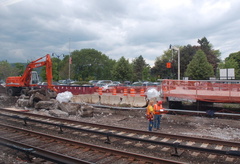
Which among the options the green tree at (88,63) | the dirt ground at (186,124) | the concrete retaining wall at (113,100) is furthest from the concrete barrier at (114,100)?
the green tree at (88,63)

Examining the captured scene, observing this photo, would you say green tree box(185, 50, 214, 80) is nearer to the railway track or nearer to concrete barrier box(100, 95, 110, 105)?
concrete barrier box(100, 95, 110, 105)

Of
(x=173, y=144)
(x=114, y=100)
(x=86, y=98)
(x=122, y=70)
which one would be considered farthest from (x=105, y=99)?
(x=122, y=70)

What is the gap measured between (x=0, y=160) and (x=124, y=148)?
12.6ft

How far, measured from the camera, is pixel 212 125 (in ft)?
38.4

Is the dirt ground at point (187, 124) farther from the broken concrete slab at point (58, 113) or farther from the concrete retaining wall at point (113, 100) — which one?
the concrete retaining wall at point (113, 100)

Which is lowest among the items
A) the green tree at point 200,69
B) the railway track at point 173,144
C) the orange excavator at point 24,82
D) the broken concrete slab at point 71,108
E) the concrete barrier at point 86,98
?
the railway track at point 173,144

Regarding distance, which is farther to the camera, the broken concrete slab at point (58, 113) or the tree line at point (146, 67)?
the tree line at point (146, 67)

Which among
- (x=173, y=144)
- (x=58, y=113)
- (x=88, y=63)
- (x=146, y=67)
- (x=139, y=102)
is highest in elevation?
(x=88, y=63)

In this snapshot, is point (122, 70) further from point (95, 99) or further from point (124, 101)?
point (124, 101)

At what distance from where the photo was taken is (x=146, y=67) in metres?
76.7

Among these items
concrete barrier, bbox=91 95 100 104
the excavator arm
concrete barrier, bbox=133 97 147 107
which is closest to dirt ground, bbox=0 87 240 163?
concrete barrier, bbox=133 97 147 107

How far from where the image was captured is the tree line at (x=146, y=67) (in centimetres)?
5059

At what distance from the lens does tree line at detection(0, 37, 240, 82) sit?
5059 cm

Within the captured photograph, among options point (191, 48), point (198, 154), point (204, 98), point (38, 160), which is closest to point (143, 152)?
point (198, 154)
